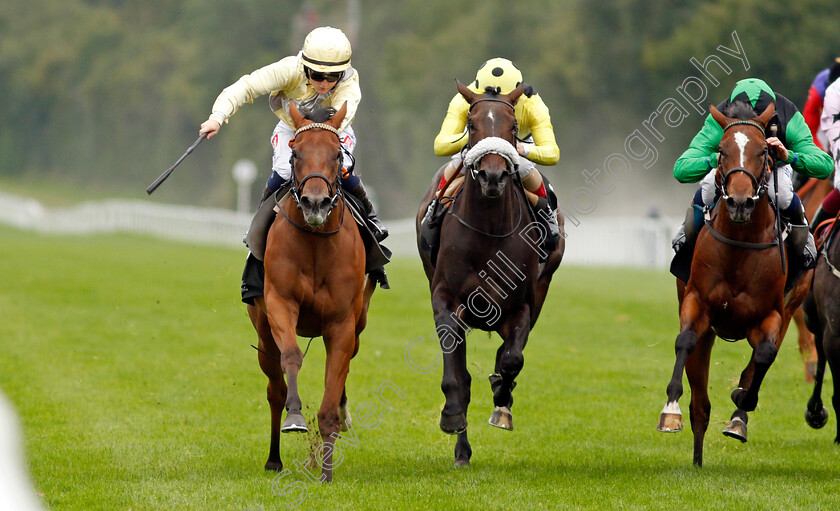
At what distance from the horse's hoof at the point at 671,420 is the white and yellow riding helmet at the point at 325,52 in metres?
3.06

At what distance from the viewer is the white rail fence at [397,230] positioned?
2638 centimetres

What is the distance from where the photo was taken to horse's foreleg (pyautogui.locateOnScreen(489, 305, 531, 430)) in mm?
7668

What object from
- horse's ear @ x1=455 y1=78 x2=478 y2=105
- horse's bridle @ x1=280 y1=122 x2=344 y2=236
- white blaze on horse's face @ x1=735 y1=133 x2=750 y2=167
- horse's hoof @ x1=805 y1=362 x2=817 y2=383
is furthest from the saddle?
horse's hoof @ x1=805 y1=362 x2=817 y2=383

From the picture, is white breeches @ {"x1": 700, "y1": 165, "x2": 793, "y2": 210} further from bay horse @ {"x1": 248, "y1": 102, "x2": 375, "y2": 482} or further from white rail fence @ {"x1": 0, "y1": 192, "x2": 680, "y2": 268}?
white rail fence @ {"x1": 0, "y1": 192, "x2": 680, "y2": 268}

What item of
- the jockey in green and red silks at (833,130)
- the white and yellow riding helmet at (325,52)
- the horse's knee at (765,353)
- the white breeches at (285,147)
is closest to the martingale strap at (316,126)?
the white breeches at (285,147)

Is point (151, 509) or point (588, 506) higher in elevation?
point (588, 506)

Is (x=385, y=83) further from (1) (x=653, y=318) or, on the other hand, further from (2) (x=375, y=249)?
(2) (x=375, y=249)

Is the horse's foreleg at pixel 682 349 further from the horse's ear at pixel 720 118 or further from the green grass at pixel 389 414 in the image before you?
the horse's ear at pixel 720 118

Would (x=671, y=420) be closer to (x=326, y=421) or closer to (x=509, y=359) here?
(x=509, y=359)

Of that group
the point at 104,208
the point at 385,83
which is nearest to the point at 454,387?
the point at 104,208

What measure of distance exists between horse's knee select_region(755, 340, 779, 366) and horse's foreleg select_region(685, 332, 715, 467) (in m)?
0.64

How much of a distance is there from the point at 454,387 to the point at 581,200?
38660 millimetres

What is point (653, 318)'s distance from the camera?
659 inches

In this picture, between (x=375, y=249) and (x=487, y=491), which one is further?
(x=375, y=249)
